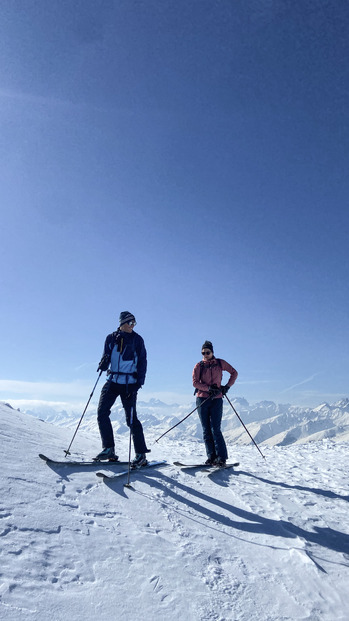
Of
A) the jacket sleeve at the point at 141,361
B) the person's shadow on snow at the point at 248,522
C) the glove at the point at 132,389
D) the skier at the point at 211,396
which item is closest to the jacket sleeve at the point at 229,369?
the skier at the point at 211,396

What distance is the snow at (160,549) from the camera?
300 cm

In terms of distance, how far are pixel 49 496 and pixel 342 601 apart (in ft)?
12.6

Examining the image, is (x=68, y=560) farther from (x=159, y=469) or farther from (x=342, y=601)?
(x=159, y=469)

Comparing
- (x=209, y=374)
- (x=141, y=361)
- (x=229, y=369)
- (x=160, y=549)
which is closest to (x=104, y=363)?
(x=141, y=361)

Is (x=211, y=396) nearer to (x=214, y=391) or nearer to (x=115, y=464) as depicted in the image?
(x=214, y=391)

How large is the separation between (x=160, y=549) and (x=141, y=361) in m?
4.17

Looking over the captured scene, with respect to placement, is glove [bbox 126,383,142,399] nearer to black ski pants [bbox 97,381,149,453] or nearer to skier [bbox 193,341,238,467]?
black ski pants [bbox 97,381,149,453]

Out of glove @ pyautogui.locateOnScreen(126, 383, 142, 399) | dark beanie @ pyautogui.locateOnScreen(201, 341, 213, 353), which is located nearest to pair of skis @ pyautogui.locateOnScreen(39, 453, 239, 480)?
glove @ pyautogui.locateOnScreen(126, 383, 142, 399)

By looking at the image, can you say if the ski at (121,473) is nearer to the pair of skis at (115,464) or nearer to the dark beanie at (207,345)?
the pair of skis at (115,464)

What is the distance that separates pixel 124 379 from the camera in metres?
7.57

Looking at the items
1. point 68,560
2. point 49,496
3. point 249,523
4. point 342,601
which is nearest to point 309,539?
point 249,523

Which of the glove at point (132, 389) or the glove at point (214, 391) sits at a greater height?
the glove at point (214, 391)

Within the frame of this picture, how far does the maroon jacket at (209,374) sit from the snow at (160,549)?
2583mm

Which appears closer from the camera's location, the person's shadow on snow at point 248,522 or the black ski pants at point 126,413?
the person's shadow on snow at point 248,522
